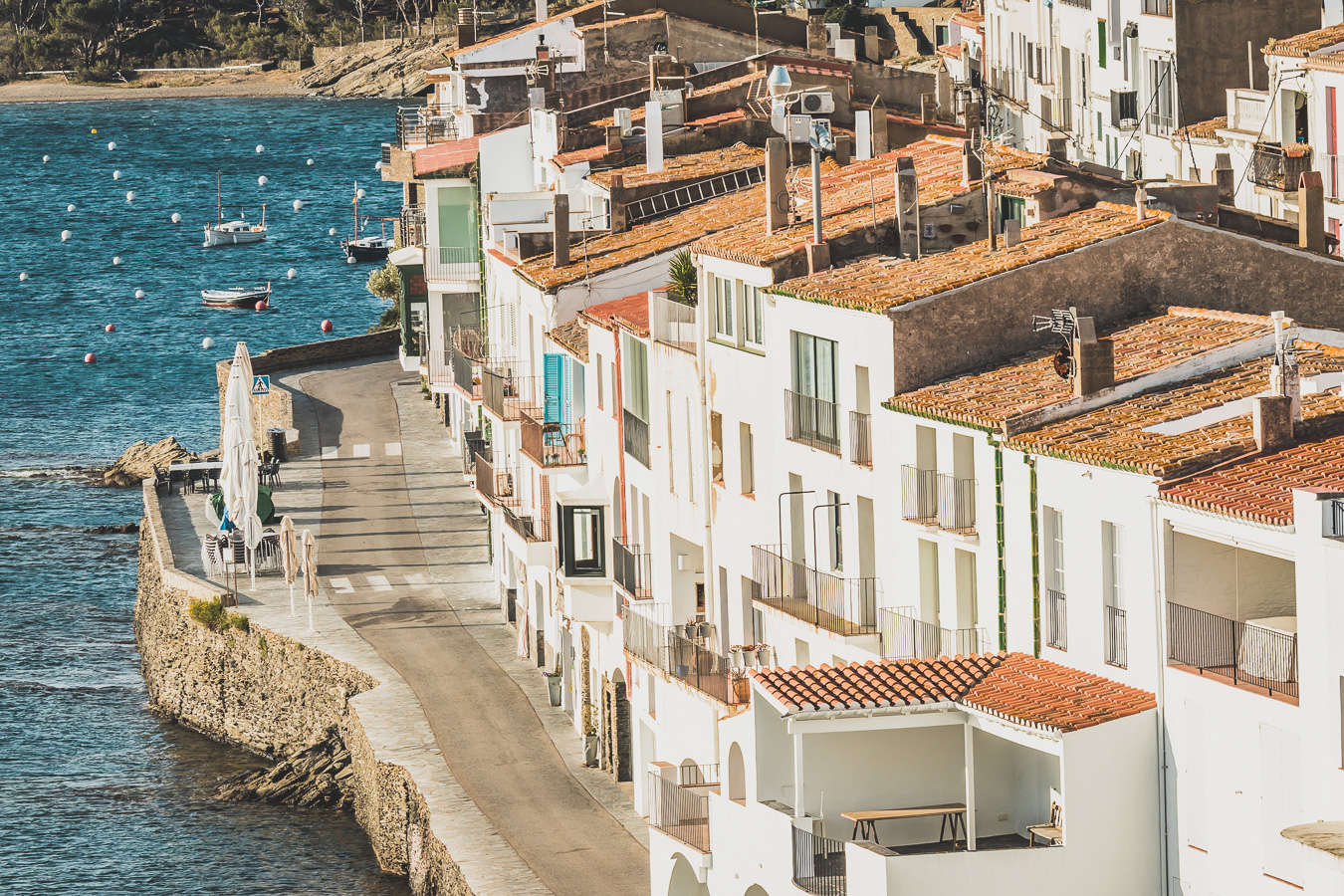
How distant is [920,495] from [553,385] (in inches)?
826

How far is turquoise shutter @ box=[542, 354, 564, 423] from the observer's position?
5406 centimetres

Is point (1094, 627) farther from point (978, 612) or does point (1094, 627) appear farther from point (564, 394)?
point (564, 394)

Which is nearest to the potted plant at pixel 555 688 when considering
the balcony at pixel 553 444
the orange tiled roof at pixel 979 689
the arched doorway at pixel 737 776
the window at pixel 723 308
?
the balcony at pixel 553 444

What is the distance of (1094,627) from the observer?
1208 inches

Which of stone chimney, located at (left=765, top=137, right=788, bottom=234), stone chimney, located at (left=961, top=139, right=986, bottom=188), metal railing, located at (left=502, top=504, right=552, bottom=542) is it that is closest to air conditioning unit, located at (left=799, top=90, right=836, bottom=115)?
metal railing, located at (left=502, top=504, right=552, bottom=542)

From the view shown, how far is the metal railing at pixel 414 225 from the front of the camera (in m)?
77.7

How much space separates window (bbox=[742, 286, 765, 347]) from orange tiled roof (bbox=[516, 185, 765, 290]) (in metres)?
8.89

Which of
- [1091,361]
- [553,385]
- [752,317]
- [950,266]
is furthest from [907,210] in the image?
[553,385]

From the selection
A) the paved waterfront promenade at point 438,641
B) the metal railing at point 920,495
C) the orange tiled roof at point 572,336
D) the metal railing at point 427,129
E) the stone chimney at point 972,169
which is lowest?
the paved waterfront promenade at point 438,641

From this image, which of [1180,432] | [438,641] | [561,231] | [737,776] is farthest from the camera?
[438,641]

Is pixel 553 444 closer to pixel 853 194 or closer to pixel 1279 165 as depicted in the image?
pixel 853 194

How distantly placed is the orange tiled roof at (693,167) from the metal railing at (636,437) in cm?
1089

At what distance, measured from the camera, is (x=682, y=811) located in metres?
36.7

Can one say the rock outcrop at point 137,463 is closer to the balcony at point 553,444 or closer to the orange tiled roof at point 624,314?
the balcony at point 553,444
